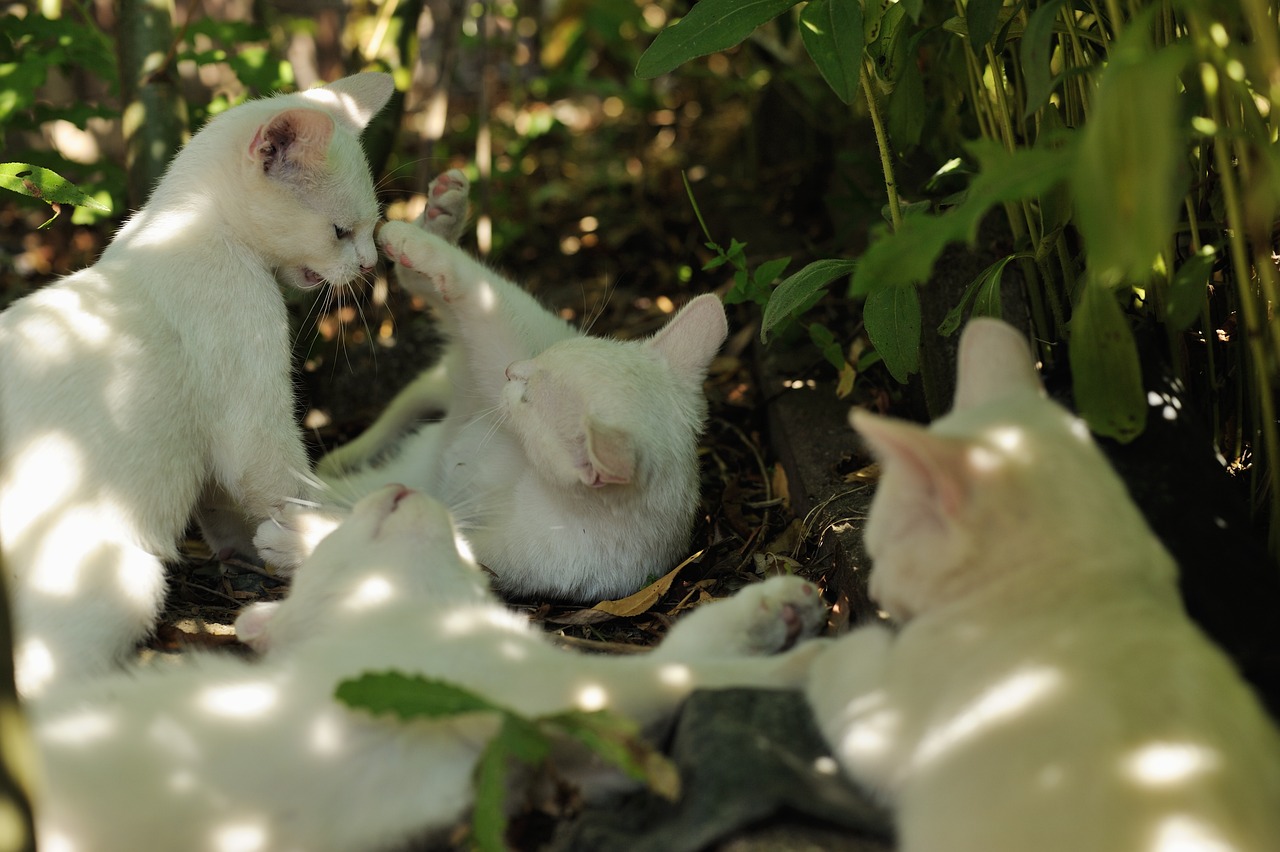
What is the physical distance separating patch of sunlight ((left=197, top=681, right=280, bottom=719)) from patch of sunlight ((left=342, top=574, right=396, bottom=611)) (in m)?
0.29

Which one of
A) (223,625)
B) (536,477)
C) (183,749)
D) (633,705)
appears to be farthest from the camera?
(536,477)

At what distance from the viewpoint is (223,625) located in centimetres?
324

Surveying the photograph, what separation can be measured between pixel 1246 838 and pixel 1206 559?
0.83 m

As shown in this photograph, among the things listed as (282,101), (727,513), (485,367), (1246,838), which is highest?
(282,101)

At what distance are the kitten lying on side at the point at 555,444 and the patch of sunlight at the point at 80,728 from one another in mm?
1206

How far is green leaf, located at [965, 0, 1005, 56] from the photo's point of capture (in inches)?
103

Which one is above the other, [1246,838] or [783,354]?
[1246,838]

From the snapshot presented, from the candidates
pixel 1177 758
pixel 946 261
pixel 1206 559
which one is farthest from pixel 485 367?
pixel 1177 758

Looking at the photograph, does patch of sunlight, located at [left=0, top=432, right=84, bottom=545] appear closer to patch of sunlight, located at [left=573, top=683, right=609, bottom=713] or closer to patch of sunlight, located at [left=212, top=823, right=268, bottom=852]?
patch of sunlight, located at [left=212, top=823, right=268, bottom=852]

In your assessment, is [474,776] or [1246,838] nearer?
[1246,838]

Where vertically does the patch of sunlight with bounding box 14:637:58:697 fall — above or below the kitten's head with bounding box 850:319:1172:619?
below

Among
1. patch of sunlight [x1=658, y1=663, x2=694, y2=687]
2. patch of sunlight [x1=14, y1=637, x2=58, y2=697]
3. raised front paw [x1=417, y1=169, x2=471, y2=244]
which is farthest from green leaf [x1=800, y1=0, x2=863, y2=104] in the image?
patch of sunlight [x1=14, y1=637, x2=58, y2=697]

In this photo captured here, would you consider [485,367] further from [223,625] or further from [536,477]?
[223,625]

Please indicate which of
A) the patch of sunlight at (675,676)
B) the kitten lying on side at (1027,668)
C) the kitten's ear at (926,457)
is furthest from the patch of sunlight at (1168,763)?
the patch of sunlight at (675,676)
